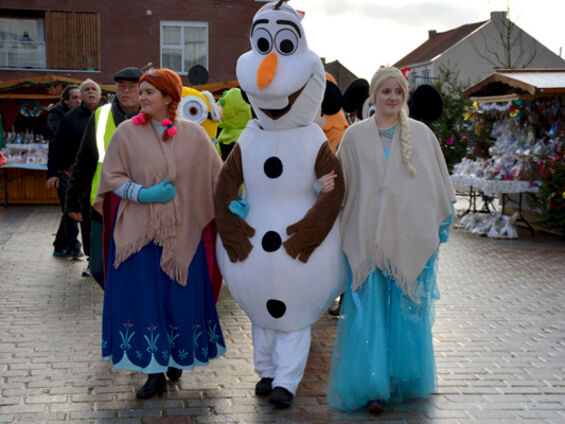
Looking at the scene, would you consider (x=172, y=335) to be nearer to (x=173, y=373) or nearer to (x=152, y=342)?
Answer: (x=152, y=342)

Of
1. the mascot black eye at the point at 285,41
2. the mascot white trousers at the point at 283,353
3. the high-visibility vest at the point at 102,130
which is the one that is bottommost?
the mascot white trousers at the point at 283,353

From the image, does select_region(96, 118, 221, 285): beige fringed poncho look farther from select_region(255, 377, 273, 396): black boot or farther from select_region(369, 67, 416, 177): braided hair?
select_region(369, 67, 416, 177): braided hair

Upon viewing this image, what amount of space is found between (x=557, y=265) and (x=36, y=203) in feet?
34.2

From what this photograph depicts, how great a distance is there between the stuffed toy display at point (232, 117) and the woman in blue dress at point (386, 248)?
312 cm

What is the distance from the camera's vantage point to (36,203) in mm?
14828

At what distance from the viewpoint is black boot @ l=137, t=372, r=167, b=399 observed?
4320 mm

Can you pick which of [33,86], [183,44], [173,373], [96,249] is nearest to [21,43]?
[183,44]

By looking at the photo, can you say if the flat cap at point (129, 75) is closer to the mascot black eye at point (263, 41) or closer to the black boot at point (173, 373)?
the mascot black eye at point (263, 41)

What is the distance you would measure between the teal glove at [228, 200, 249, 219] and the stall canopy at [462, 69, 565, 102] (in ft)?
24.5

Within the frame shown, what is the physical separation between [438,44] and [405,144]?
4321 centimetres

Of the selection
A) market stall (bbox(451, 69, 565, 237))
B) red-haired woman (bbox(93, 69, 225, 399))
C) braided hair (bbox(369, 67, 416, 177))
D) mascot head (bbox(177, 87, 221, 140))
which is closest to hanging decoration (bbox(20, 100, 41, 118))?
market stall (bbox(451, 69, 565, 237))

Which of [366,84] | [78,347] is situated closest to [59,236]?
[78,347]

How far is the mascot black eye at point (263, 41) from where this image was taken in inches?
165

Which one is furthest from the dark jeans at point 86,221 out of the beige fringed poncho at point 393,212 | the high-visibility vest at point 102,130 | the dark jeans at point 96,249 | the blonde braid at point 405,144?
the blonde braid at point 405,144
